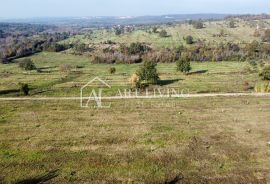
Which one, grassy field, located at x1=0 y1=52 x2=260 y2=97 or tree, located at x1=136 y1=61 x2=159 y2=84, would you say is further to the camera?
tree, located at x1=136 y1=61 x2=159 y2=84

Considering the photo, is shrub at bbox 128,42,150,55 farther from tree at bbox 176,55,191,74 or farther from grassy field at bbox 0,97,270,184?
grassy field at bbox 0,97,270,184

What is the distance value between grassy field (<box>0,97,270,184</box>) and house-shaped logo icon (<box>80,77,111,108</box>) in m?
2.74

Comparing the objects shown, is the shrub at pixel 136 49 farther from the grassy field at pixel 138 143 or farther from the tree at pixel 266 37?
the grassy field at pixel 138 143

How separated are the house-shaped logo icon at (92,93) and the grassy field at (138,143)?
274 centimetres

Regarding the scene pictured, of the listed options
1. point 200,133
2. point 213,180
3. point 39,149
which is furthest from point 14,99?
point 213,180

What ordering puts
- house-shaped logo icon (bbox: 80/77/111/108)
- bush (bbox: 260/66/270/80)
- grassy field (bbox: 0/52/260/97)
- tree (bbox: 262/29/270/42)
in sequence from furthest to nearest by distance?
tree (bbox: 262/29/270/42), bush (bbox: 260/66/270/80), grassy field (bbox: 0/52/260/97), house-shaped logo icon (bbox: 80/77/111/108)

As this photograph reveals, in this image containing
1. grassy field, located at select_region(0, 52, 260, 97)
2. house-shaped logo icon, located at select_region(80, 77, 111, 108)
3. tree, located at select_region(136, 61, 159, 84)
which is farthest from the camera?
tree, located at select_region(136, 61, 159, 84)

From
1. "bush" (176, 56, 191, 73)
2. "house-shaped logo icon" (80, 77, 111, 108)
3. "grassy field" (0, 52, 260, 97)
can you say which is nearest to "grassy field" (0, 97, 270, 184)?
"house-shaped logo icon" (80, 77, 111, 108)

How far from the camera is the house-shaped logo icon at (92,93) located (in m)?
53.3

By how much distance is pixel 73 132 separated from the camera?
3869 cm

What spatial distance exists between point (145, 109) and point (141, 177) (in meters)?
21.5

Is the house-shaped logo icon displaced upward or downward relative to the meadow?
downward

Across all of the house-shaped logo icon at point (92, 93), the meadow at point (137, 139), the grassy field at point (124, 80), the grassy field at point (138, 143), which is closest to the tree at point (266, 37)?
the grassy field at point (124, 80)

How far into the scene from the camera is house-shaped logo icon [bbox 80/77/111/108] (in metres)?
53.3
